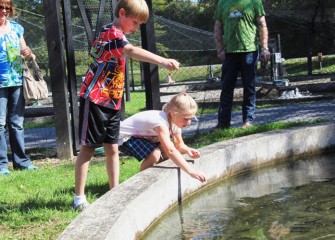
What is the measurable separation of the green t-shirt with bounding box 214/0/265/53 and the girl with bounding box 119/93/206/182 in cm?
243

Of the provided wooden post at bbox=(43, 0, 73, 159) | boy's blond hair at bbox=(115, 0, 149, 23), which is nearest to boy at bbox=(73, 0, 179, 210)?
boy's blond hair at bbox=(115, 0, 149, 23)

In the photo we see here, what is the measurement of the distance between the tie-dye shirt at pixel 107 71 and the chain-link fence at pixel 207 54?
249 centimetres

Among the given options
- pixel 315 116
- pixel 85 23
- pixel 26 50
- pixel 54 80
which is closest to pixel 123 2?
pixel 26 50

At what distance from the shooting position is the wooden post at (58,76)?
5805mm

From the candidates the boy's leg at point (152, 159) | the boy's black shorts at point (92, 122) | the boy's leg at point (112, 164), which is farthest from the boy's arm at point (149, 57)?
the boy's leg at point (152, 159)

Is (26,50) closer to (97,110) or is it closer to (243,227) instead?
(97,110)

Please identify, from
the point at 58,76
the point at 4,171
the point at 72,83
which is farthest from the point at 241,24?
the point at 4,171

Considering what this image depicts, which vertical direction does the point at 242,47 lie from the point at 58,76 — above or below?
above

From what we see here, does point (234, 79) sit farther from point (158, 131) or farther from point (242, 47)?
point (158, 131)

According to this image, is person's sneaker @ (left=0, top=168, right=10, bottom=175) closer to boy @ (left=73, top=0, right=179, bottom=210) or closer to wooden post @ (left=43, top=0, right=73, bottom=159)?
wooden post @ (left=43, top=0, right=73, bottom=159)

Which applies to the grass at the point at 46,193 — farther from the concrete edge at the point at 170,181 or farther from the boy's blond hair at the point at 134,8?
the boy's blond hair at the point at 134,8

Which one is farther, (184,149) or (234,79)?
(234,79)

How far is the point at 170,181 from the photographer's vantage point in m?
3.82

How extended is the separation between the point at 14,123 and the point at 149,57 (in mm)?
2361
